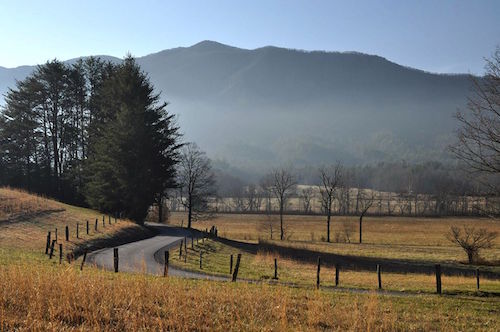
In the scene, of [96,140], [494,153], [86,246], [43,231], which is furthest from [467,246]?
[96,140]

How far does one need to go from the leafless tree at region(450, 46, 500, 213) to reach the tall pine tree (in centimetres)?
3884

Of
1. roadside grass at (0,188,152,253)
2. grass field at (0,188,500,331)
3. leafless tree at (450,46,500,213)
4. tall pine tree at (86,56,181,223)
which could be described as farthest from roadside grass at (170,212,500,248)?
grass field at (0,188,500,331)

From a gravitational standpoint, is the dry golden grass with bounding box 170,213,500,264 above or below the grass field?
below

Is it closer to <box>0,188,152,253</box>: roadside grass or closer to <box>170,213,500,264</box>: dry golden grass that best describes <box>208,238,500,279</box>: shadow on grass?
<box>170,213,500,264</box>: dry golden grass

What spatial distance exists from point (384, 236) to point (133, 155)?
1868 inches

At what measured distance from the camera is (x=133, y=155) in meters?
52.8

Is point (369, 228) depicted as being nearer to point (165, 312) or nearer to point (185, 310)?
point (185, 310)

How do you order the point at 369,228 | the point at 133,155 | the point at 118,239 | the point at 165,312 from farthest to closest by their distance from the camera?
the point at 369,228, the point at 133,155, the point at 118,239, the point at 165,312

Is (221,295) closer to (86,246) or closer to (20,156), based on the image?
(86,246)

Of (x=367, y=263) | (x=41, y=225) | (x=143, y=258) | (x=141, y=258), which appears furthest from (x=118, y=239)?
(x=367, y=263)

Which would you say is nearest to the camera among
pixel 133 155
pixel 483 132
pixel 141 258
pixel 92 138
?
pixel 483 132

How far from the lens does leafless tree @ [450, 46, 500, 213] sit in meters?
19.7

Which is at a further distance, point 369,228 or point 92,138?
point 369,228

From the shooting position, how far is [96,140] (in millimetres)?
58562
